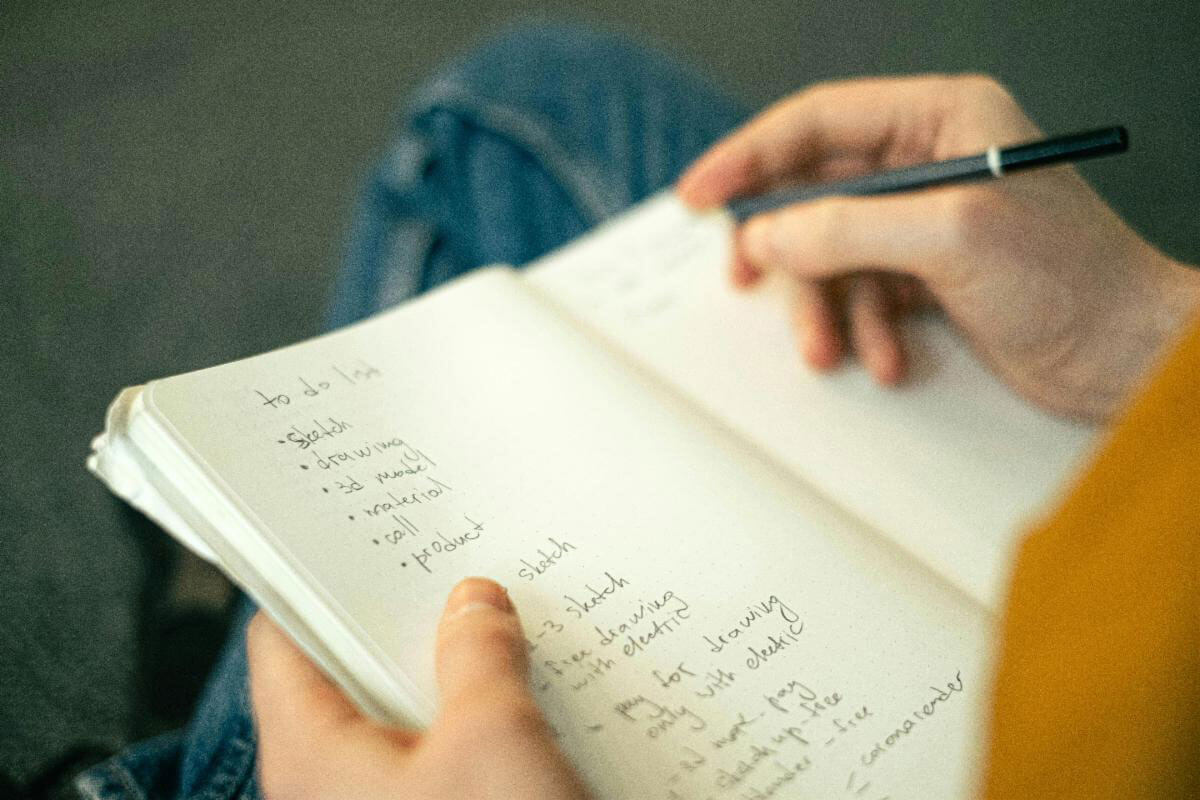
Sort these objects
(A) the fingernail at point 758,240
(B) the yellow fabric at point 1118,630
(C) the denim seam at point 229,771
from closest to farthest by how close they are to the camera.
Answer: (B) the yellow fabric at point 1118,630, (C) the denim seam at point 229,771, (A) the fingernail at point 758,240

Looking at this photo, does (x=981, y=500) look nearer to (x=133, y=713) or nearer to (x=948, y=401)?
(x=948, y=401)

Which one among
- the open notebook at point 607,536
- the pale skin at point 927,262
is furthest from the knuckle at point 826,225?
the open notebook at point 607,536

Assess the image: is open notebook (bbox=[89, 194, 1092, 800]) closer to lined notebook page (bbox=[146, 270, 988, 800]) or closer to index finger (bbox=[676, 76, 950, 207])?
lined notebook page (bbox=[146, 270, 988, 800])

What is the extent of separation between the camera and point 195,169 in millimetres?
824

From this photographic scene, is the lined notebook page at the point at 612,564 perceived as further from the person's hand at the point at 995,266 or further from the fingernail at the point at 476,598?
the person's hand at the point at 995,266

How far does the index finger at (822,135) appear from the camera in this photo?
1.77 feet

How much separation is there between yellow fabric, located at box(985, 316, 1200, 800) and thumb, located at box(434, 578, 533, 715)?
0.15 m

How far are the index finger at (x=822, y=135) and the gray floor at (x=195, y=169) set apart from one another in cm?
18

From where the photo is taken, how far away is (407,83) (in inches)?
41.3

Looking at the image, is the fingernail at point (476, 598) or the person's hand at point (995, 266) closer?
the fingernail at point (476, 598)

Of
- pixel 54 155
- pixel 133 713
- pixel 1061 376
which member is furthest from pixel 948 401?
pixel 54 155

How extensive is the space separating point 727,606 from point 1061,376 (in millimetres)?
276

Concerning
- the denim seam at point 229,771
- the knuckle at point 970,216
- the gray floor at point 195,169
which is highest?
the knuckle at point 970,216

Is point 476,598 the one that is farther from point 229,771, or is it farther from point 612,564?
point 229,771
